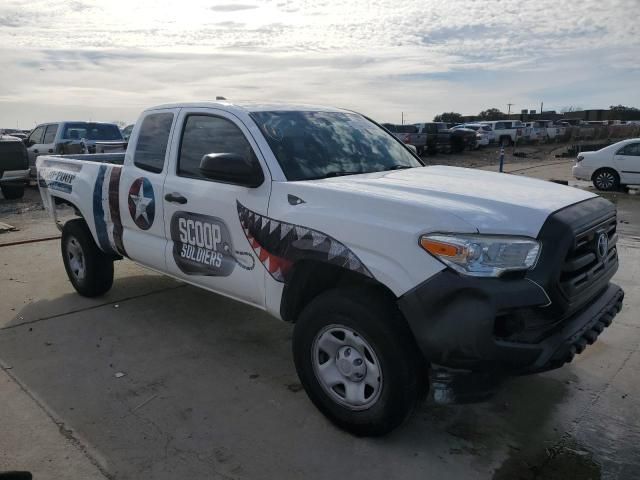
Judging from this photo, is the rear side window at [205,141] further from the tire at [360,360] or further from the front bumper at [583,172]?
the front bumper at [583,172]

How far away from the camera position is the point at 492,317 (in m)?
2.61

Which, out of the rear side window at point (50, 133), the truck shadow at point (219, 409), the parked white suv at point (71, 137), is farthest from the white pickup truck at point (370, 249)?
the rear side window at point (50, 133)

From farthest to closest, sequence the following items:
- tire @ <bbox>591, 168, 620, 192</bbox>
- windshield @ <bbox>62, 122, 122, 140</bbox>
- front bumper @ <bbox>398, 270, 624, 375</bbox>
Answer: tire @ <bbox>591, 168, 620, 192</bbox>
windshield @ <bbox>62, 122, 122, 140</bbox>
front bumper @ <bbox>398, 270, 624, 375</bbox>

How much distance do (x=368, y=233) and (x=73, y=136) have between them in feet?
43.2

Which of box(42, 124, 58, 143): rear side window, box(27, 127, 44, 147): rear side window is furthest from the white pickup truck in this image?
box(27, 127, 44, 147): rear side window

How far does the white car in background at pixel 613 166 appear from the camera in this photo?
14.3 metres

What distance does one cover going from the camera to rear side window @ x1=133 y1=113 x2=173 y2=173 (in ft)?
15.0

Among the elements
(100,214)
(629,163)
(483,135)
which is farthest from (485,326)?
(483,135)

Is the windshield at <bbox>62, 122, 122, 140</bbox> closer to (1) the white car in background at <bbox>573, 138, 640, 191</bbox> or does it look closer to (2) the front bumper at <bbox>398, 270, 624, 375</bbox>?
(1) the white car in background at <bbox>573, 138, 640, 191</bbox>

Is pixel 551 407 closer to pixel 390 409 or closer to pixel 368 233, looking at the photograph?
pixel 390 409

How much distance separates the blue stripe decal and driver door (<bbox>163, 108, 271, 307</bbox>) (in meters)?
1.10

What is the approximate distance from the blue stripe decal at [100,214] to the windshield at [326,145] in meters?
2.01

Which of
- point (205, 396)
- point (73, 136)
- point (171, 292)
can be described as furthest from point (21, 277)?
point (73, 136)

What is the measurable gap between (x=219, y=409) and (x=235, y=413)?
0.40 ft
